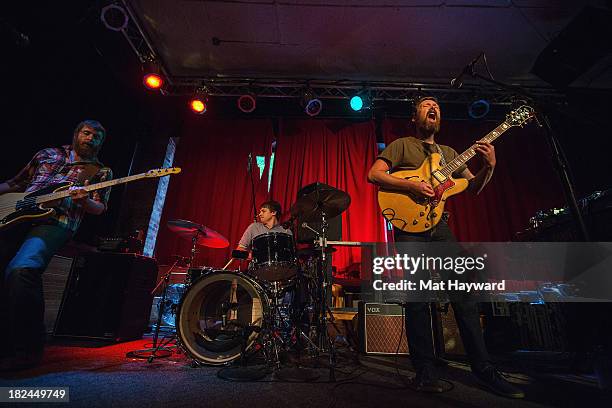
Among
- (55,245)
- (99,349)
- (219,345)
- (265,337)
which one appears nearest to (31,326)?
(55,245)

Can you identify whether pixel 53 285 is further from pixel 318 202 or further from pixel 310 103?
pixel 310 103

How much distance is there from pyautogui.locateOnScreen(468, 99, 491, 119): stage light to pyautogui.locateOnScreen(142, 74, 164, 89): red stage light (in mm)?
6059

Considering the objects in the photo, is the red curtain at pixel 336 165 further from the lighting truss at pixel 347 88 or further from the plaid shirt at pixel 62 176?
the plaid shirt at pixel 62 176

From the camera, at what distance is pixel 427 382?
1894 mm

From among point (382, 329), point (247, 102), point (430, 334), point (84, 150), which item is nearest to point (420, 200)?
point (430, 334)

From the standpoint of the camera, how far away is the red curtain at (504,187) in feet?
18.6

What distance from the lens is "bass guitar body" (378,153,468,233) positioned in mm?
2162

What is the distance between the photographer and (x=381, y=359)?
3154 mm

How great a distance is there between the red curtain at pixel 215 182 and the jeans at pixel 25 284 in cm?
299

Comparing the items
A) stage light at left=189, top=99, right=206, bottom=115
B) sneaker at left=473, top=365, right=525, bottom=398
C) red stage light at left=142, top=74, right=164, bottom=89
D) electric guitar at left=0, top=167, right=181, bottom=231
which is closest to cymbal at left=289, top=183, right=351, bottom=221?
sneaker at left=473, top=365, right=525, bottom=398

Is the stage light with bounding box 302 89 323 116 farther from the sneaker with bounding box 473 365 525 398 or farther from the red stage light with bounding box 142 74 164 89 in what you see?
the sneaker with bounding box 473 365 525 398

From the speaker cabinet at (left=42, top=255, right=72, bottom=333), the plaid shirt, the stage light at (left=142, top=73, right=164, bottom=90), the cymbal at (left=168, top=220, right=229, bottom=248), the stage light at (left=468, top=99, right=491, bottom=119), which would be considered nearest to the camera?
the plaid shirt

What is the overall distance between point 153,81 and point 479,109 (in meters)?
6.36

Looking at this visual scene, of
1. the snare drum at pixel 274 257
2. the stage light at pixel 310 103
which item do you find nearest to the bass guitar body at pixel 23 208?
the snare drum at pixel 274 257
